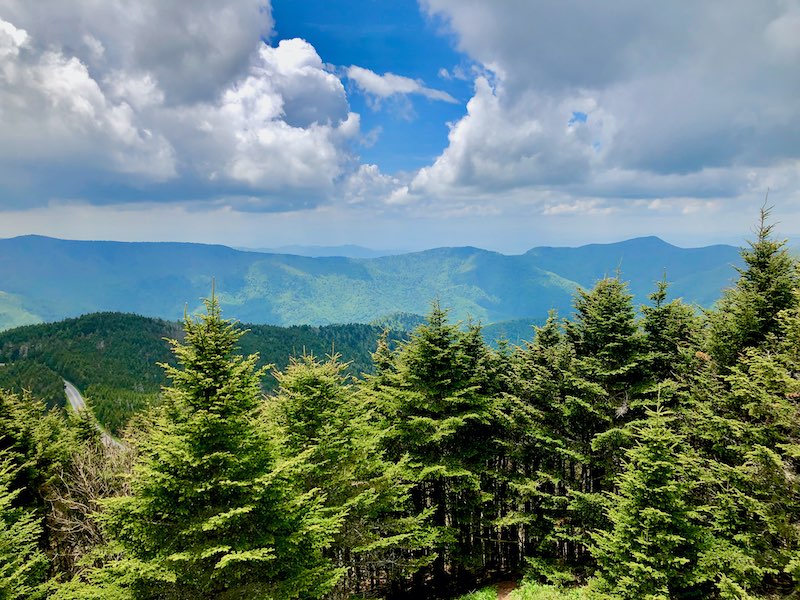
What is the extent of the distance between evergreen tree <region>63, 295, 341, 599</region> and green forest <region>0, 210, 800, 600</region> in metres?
0.06

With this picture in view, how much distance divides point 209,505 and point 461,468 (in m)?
11.9

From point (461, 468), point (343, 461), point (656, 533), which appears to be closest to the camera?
point (656, 533)

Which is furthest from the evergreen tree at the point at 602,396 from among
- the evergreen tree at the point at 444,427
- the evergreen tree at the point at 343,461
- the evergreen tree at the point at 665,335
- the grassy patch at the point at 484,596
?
the evergreen tree at the point at 343,461

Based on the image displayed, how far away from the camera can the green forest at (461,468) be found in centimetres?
1100

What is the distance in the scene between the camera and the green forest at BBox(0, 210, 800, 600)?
11000 millimetres

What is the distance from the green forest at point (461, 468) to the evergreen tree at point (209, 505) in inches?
2.3

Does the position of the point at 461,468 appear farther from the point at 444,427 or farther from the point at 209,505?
the point at 209,505

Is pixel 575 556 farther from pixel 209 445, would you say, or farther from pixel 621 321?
pixel 209 445

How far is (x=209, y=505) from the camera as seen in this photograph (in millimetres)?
11164

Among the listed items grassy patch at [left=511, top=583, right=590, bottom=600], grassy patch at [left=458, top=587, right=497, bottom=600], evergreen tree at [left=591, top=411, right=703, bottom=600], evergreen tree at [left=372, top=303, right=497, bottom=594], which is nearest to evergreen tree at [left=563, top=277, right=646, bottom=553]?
grassy patch at [left=511, top=583, right=590, bottom=600]

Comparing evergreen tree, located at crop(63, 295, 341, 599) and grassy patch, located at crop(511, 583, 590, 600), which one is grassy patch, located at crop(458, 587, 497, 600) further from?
evergreen tree, located at crop(63, 295, 341, 599)

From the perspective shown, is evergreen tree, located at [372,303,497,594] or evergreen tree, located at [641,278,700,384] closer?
evergreen tree, located at [372,303,497,594]

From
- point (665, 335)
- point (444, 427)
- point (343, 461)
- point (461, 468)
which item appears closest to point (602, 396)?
point (665, 335)

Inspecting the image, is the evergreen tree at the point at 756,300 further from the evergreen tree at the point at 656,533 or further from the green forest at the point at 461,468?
the evergreen tree at the point at 656,533
